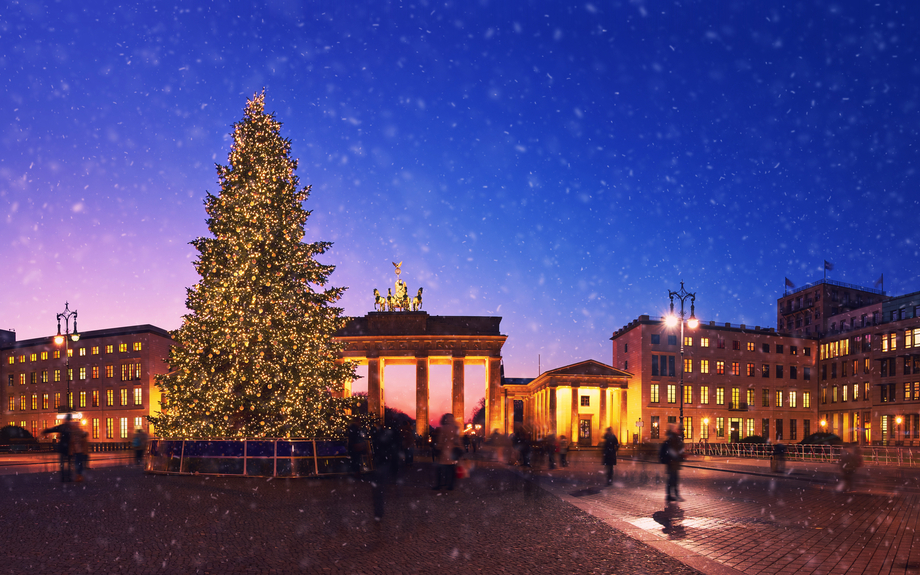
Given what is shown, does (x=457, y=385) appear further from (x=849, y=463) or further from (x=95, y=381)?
(x=849, y=463)

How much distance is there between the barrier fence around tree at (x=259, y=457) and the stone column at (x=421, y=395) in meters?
54.0

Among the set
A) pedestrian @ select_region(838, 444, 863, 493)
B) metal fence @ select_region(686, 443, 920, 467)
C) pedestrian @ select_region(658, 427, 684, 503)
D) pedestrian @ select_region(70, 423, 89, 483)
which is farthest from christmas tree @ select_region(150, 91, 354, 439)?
metal fence @ select_region(686, 443, 920, 467)

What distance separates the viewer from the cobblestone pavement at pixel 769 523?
9516mm

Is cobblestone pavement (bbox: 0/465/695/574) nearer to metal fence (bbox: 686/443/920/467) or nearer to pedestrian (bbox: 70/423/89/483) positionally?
pedestrian (bbox: 70/423/89/483)

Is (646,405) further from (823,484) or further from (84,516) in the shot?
(84,516)

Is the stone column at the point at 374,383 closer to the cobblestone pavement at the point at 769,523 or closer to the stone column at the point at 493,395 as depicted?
the stone column at the point at 493,395

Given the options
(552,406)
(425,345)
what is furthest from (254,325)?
(552,406)

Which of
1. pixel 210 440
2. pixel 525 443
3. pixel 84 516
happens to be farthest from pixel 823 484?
pixel 84 516

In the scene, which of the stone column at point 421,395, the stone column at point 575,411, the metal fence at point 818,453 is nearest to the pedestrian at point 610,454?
the metal fence at point 818,453

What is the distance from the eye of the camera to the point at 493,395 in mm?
77625

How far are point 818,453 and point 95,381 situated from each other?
79.0 m

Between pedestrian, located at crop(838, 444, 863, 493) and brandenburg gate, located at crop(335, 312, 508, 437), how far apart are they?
56.8m

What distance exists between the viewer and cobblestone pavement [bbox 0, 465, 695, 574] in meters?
8.96

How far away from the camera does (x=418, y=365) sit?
79750 millimetres
